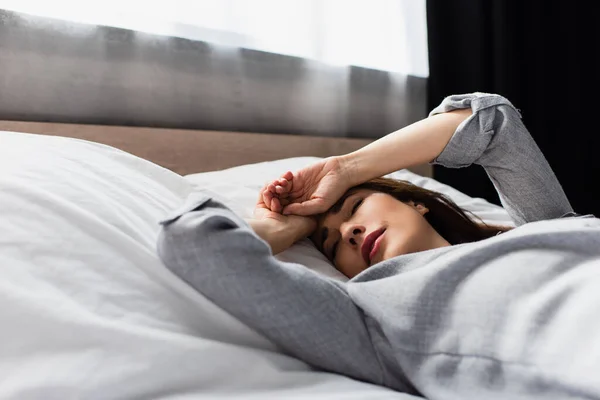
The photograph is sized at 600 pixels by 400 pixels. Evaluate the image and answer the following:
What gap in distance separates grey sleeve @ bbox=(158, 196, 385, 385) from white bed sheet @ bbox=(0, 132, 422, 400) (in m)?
0.02

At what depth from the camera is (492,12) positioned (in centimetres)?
214

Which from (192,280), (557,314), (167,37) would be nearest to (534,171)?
(557,314)

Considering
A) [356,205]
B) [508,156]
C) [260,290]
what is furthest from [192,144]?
[260,290]

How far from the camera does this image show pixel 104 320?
1.64 ft

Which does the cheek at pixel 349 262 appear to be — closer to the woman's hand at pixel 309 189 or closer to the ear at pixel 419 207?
the woman's hand at pixel 309 189

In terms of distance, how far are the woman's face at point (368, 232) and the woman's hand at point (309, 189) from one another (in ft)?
0.09

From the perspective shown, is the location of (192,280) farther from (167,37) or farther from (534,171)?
(167,37)

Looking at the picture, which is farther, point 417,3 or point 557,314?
point 417,3

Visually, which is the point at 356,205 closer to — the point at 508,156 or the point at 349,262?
the point at 349,262

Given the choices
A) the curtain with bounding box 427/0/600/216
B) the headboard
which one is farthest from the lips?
the curtain with bounding box 427/0/600/216

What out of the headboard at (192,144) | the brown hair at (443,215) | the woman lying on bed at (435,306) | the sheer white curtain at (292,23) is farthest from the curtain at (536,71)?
the woman lying on bed at (435,306)

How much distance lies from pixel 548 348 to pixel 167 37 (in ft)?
4.29

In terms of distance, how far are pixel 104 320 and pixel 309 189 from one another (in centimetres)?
57

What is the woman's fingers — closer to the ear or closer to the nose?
the nose
